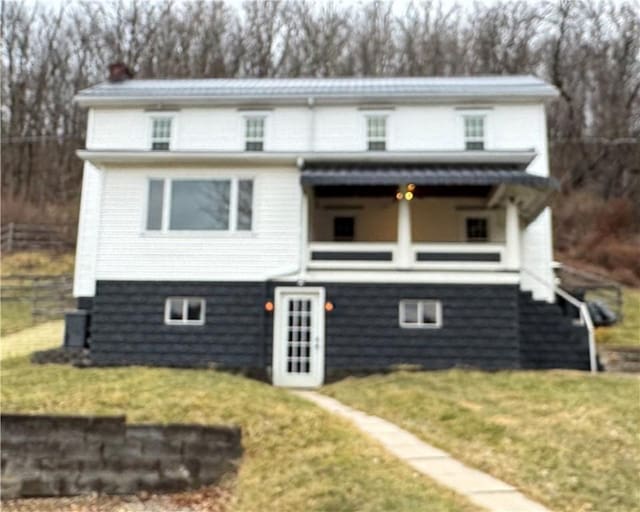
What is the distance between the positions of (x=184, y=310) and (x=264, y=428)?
569 centimetres

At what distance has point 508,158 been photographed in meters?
12.5

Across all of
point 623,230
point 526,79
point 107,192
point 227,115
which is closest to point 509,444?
point 107,192

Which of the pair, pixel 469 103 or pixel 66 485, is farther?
pixel 469 103

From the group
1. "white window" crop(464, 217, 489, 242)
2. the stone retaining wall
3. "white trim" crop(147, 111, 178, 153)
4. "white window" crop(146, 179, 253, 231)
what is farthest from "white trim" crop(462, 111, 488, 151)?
the stone retaining wall

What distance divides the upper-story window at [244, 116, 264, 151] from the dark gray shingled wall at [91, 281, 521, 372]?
4326 millimetres

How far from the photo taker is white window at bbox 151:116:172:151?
48.8 feet

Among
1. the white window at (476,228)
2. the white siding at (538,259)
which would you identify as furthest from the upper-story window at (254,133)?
the white siding at (538,259)

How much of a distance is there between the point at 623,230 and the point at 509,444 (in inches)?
907

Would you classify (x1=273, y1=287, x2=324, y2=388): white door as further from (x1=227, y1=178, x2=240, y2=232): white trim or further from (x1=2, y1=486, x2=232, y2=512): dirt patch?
(x1=2, y1=486, x2=232, y2=512): dirt patch

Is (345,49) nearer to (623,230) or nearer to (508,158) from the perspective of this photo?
(623,230)

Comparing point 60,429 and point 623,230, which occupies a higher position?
point 623,230

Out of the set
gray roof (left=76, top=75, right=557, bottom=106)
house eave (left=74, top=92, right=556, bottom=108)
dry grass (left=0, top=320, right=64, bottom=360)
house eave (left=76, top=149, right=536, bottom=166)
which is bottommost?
dry grass (left=0, top=320, right=64, bottom=360)

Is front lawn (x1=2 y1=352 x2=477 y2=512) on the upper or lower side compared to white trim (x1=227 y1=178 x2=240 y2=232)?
lower

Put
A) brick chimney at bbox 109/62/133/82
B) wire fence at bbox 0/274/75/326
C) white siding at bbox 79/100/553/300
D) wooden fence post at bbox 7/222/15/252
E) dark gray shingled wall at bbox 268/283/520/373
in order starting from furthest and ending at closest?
wooden fence post at bbox 7/222/15/252, wire fence at bbox 0/274/75/326, brick chimney at bbox 109/62/133/82, white siding at bbox 79/100/553/300, dark gray shingled wall at bbox 268/283/520/373
